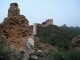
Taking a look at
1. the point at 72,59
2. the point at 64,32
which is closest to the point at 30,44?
the point at 72,59

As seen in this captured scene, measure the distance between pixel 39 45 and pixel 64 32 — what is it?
1981cm

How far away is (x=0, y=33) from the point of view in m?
23.5

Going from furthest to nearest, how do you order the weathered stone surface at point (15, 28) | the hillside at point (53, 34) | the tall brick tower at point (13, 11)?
1. the hillside at point (53, 34)
2. the tall brick tower at point (13, 11)
3. the weathered stone surface at point (15, 28)

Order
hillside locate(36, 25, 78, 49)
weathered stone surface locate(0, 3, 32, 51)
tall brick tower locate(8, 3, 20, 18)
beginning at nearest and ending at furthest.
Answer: weathered stone surface locate(0, 3, 32, 51)
tall brick tower locate(8, 3, 20, 18)
hillside locate(36, 25, 78, 49)

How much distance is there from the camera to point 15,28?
2425 centimetres

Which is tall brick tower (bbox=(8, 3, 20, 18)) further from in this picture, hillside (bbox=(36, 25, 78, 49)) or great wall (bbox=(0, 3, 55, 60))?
hillside (bbox=(36, 25, 78, 49))

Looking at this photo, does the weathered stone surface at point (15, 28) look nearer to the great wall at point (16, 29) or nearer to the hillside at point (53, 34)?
the great wall at point (16, 29)

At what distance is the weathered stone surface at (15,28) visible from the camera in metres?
23.8

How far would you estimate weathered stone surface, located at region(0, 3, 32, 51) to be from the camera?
2375 cm

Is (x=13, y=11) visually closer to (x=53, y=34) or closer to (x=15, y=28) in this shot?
(x=15, y=28)

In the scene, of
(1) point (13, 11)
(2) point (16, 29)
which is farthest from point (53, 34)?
(1) point (13, 11)

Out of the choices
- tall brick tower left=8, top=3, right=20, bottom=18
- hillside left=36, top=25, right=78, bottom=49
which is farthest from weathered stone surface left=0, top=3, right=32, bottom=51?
hillside left=36, top=25, right=78, bottom=49

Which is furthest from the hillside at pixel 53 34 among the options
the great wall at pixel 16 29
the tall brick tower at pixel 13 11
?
the tall brick tower at pixel 13 11

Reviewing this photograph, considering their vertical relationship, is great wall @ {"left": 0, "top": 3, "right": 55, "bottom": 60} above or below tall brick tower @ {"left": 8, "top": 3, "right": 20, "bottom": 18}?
below
